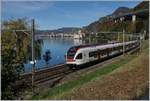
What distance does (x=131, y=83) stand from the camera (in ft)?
59.0

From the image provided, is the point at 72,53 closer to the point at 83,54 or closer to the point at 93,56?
the point at 83,54

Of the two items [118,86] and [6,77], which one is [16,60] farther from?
[118,86]

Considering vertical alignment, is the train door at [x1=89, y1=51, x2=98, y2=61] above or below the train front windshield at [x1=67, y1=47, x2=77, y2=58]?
below

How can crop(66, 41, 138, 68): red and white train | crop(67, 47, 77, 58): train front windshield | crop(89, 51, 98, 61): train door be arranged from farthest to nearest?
crop(89, 51, 98, 61): train door < crop(67, 47, 77, 58): train front windshield < crop(66, 41, 138, 68): red and white train

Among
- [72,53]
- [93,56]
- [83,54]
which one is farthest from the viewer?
[93,56]

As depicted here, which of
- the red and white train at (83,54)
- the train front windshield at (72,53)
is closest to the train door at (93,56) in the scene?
the red and white train at (83,54)

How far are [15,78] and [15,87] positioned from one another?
1.09 meters

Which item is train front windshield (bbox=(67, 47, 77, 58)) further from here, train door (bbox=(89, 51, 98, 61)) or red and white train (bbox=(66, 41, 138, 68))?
train door (bbox=(89, 51, 98, 61))

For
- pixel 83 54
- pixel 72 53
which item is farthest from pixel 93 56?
pixel 72 53

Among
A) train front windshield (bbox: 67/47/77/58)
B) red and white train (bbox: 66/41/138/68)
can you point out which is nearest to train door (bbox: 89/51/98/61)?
red and white train (bbox: 66/41/138/68)

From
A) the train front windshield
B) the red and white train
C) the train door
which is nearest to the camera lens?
the red and white train

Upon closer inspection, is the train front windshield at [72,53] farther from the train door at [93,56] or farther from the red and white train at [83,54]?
the train door at [93,56]

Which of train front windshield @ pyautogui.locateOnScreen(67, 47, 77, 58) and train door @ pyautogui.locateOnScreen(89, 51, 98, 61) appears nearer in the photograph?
train front windshield @ pyautogui.locateOnScreen(67, 47, 77, 58)

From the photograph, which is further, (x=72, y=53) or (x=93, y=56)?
(x=93, y=56)
